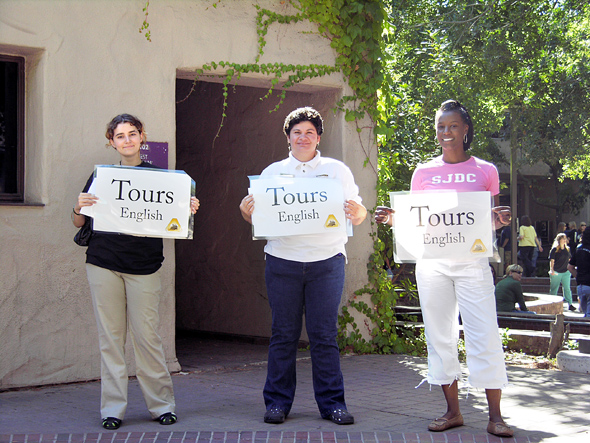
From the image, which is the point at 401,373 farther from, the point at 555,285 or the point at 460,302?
the point at 555,285

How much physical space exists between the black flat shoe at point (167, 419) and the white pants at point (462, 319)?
1.67m

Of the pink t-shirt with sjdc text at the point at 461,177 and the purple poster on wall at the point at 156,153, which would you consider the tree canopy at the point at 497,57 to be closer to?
the purple poster on wall at the point at 156,153

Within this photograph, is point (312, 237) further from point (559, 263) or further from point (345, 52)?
point (559, 263)

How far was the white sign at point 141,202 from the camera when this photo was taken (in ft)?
15.3

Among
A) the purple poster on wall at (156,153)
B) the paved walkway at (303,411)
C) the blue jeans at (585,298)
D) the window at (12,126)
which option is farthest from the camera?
the blue jeans at (585,298)

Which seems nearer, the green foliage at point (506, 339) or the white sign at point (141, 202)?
the white sign at point (141, 202)

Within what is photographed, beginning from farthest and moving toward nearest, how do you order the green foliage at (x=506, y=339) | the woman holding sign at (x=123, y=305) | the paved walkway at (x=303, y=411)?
the green foliage at (x=506, y=339)
the woman holding sign at (x=123, y=305)
the paved walkway at (x=303, y=411)

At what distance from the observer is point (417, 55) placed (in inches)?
579

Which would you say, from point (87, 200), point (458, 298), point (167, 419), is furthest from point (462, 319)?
point (87, 200)

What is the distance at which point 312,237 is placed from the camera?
15.5ft

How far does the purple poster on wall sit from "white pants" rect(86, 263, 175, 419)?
1.95 metres

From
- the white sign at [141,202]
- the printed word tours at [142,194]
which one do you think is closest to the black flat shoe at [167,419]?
the white sign at [141,202]

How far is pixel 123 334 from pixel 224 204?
4.68m

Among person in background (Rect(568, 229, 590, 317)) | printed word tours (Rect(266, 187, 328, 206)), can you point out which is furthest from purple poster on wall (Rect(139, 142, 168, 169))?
person in background (Rect(568, 229, 590, 317))
